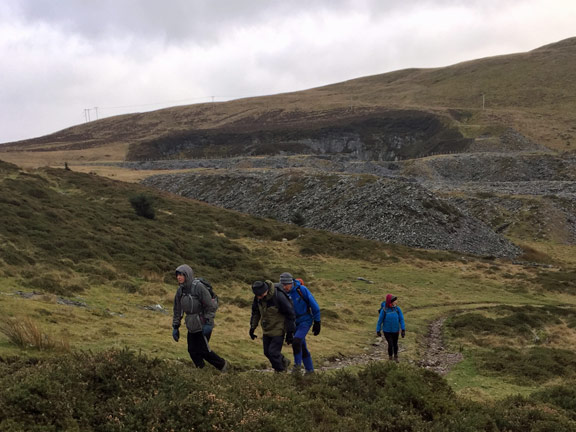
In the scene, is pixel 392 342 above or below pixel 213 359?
below

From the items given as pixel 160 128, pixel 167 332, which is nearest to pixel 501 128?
pixel 167 332

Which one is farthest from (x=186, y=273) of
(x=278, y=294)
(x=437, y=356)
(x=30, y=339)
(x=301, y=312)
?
(x=437, y=356)

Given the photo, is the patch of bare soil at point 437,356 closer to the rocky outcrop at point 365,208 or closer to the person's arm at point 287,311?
the person's arm at point 287,311

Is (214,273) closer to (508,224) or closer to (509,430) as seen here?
(509,430)

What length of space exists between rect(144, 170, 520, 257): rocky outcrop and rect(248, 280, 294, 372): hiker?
1549 inches

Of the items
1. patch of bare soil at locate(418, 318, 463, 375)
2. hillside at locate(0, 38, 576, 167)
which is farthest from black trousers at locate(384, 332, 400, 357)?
hillside at locate(0, 38, 576, 167)

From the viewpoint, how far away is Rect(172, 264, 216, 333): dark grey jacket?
9523 mm

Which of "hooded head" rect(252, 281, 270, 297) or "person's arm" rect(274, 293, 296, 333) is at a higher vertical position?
"hooded head" rect(252, 281, 270, 297)

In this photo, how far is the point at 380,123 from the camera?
136250 millimetres

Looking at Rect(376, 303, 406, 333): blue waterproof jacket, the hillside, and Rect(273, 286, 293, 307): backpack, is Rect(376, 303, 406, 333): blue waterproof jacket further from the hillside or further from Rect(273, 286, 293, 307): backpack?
the hillside

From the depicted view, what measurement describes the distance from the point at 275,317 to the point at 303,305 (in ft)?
3.03

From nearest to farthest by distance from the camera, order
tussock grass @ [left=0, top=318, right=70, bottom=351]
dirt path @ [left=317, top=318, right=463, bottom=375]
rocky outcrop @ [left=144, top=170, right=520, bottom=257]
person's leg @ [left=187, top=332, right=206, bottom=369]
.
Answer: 1. person's leg @ [left=187, top=332, right=206, bottom=369]
2. tussock grass @ [left=0, top=318, right=70, bottom=351]
3. dirt path @ [left=317, top=318, right=463, bottom=375]
4. rocky outcrop @ [left=144, top=170, right=520, bottom=257]

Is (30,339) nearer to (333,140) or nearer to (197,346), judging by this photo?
(197,346)

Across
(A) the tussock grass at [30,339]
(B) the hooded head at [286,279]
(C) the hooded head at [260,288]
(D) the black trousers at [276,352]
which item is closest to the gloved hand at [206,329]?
(C) the hooded head at [260,288]
